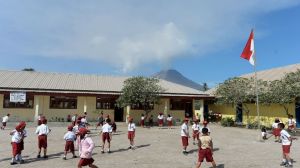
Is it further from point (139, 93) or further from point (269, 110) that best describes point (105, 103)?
point (269, 110)

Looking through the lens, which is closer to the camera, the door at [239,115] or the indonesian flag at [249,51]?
the indonesian flag at [249,51]

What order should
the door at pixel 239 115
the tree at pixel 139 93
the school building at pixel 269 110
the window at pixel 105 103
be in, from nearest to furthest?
1. the school building at pixel 269 110
2. the tree at pixel 139 93
3. the window at pixel 105 103
4. the door at pixel 239 115

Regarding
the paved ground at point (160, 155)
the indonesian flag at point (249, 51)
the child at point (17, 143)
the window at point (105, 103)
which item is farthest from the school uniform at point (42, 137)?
the window at point (105, 103)

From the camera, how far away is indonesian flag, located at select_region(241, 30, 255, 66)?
20766mm

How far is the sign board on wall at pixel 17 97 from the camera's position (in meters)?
28.9

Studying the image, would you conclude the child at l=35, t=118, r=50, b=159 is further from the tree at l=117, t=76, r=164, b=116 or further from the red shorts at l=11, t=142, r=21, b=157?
the tree at l=117, t=76, r=164, b=116

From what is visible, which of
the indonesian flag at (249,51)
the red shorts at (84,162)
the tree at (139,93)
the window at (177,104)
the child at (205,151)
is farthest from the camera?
the window at (177,104)

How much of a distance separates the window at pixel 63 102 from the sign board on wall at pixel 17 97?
8.76 ft

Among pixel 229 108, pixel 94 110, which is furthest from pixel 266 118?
pixel 94 110

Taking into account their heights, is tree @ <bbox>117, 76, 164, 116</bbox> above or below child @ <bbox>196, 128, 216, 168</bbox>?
above

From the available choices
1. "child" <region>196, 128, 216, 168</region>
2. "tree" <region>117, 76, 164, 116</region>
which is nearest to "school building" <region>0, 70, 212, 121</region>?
"tree" <region>117, 76, 164, 116</region>

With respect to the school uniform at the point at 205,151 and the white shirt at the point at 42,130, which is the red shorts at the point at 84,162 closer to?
the school uniform at the point at 205,151

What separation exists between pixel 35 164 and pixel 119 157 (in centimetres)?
325

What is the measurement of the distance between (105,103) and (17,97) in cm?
835
